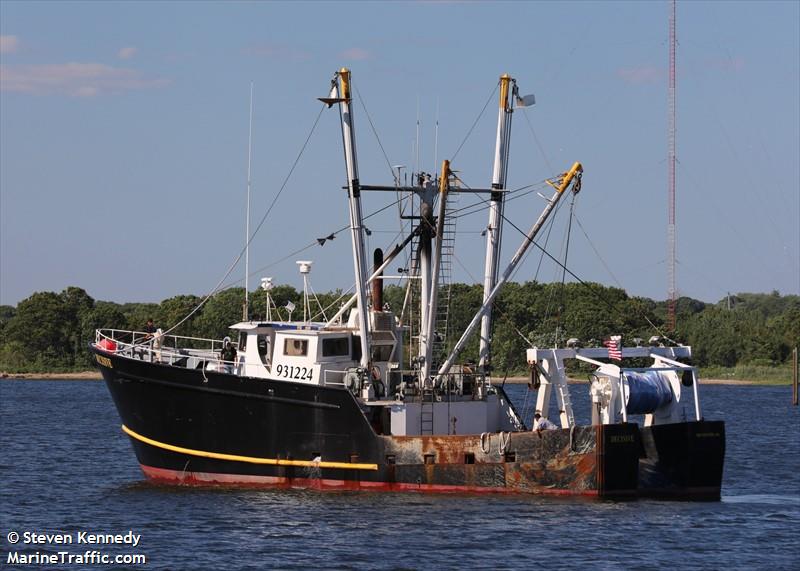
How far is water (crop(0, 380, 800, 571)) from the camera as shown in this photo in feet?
94.6

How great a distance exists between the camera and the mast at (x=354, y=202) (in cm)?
3597

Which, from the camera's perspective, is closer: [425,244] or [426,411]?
[426,411]

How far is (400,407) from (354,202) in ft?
A: 16.5

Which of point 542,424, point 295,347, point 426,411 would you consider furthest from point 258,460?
point 542,424

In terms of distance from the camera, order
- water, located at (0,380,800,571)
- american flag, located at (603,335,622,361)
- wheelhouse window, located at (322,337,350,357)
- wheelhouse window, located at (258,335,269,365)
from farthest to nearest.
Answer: wheelhouse window, located at (258,335,269,365) < wheelhouse window, located at (322,337,350,357) < american flag, located at (603,335,622,361) < water, located at (0,380,800,571)

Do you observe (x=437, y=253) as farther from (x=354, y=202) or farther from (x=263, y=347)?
(x=263, y=347)

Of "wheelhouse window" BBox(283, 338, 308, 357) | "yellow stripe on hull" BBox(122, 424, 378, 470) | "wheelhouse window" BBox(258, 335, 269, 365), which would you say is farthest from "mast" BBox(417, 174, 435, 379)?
"wheelhouse window" BBox(258, 335, 269, 365)

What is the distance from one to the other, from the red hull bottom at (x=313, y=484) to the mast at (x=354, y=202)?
2.90 meters

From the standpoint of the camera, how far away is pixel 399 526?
3134 cm

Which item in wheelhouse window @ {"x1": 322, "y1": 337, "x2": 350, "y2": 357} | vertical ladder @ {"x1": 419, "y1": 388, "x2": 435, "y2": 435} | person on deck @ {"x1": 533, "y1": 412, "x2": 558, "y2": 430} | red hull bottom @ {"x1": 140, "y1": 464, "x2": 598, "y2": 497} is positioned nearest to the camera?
red hull bottom @ {"x1": 140, "y1": 464, "x2": 598, "y2": 497}

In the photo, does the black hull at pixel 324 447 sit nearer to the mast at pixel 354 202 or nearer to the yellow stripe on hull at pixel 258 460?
the yellow stripe on hull at pixel 258 460

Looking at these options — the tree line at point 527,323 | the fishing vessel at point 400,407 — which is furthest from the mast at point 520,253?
the tree line at point 527,323

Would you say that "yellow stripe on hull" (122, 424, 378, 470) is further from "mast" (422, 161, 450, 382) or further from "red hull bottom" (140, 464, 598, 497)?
"mast" (422, 161, 450, 382)

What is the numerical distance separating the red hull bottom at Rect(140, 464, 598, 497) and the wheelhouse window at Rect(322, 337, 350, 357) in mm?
3169
